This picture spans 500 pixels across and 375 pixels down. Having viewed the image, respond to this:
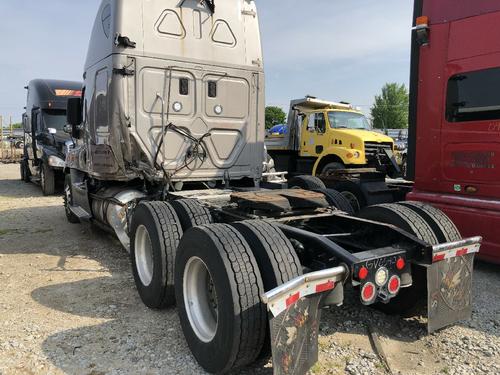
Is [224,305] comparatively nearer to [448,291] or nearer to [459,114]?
[448,291]

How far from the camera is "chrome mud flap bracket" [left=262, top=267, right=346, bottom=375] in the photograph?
2.53 m

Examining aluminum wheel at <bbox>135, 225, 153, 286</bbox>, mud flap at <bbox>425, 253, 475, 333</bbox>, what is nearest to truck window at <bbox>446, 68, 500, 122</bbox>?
mud flap at <bbox>425, 253, 475, 333</bbox>

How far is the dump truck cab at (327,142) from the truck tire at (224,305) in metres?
7.16

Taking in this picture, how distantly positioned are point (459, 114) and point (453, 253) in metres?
2.66

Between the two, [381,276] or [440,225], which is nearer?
[381,276]

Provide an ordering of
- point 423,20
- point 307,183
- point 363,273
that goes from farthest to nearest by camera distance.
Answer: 1. point 307,183
2. point 423,20
3. point 363,273

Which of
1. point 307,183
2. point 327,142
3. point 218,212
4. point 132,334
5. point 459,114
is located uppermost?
point 459,114

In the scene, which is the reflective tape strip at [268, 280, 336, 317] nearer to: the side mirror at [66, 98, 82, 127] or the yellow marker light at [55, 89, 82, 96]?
the side mirror at [66, 98, 82, 127]

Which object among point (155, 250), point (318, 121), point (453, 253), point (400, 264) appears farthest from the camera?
point (318, 121)

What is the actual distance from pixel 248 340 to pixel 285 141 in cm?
1086

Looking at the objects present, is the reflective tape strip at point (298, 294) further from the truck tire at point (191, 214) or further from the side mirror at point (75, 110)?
the side mirror at point (75, 110)

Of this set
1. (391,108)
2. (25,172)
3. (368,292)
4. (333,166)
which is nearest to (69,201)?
(333,166)

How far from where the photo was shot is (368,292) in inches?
116

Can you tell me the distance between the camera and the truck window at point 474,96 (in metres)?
4.94
